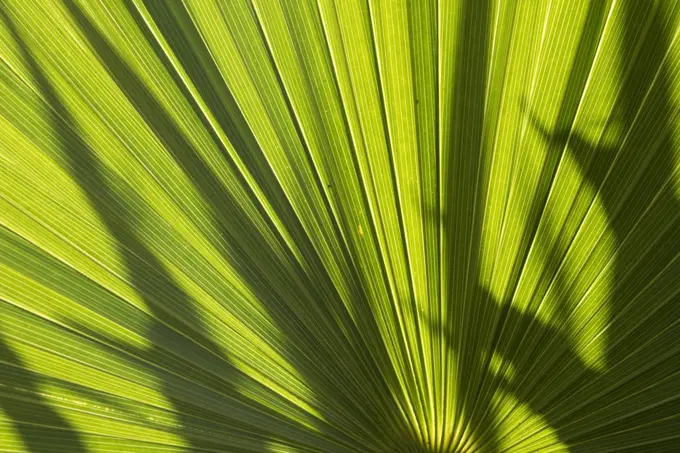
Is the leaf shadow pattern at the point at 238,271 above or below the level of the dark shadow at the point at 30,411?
above

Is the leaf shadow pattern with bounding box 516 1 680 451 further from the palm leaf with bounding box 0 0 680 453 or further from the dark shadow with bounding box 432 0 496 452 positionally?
the dark shadow with bounding box 432 0 496 452

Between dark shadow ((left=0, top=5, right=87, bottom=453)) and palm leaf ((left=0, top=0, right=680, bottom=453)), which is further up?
palm leaf ((left=0, top=0, right=680, bottom=453))

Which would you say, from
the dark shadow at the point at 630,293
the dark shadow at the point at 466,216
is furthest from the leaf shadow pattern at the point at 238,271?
the dark shadow at the point at 630,293

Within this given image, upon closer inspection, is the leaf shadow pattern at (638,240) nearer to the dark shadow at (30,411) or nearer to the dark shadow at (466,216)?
the dark shadow at (466,216)


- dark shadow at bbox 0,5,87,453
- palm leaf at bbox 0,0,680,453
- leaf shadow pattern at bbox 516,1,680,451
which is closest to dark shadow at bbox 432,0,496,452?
palm leaf at bbox 0,0,680,453

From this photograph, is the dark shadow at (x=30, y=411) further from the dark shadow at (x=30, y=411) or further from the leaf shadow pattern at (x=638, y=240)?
the leaf shadow pattern at (x=638, y=240)

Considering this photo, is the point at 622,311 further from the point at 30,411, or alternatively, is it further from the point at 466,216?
the point at 30,411

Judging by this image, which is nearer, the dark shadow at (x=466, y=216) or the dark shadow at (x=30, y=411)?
the dark shadow at (x=466, y=216)

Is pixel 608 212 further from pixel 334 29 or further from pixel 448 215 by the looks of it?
pixel 334 29
